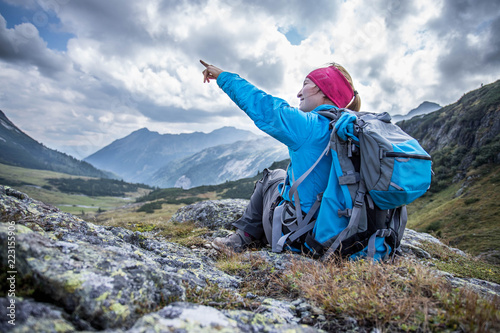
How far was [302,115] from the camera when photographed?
151 inches

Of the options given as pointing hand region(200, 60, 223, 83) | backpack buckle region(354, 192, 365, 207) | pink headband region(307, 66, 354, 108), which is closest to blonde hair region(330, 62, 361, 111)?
pink headband region(307, 66, 354, 108)

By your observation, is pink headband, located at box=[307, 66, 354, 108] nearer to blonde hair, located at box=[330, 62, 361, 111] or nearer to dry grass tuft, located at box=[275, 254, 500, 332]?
blonde hair, located at box=[330, 62, 361, 111]

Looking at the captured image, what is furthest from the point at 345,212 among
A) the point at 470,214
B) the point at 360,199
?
the point at 470,214

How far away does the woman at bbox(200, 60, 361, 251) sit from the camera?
380 cm

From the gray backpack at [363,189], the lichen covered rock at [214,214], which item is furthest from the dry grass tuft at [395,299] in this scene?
the lichen covered rock at [214,214]

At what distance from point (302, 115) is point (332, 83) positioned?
1.40 m

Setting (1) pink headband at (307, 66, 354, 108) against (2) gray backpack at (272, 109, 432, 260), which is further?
(1) pink headband at (307, 66, 354, 108)

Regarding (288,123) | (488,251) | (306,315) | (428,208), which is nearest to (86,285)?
(306,315)

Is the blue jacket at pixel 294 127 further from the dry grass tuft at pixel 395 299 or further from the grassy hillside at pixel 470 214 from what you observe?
the grassy hillside at pixel 470 214

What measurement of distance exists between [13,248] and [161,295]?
135 cm

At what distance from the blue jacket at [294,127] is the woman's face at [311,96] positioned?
16.8 inches

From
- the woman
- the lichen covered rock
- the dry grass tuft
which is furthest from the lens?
the lichen covered rock

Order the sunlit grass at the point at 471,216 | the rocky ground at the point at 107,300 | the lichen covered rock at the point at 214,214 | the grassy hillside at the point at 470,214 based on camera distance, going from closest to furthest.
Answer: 1. the rocky ground at the point at 107,300
2. the lichen covered rock at the point at 214,214
3. the grassy hillside at the point at 470,214
4. the sunlit grass at the point at 471,216

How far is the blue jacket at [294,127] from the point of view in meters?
3.76
